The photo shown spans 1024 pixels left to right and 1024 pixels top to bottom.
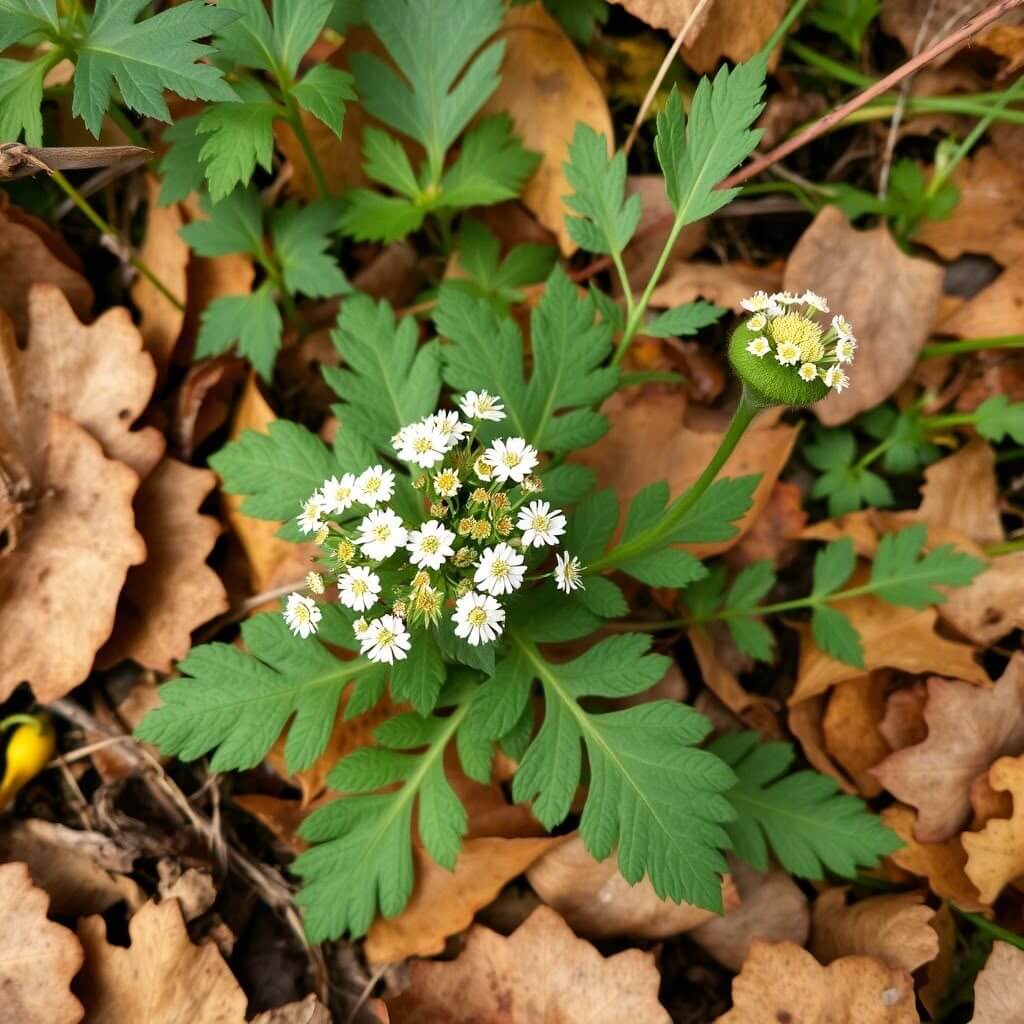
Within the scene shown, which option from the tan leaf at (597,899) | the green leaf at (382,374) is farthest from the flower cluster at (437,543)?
the tan leaf at (597,899)

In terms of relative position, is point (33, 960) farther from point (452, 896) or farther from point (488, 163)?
point (488, 163)

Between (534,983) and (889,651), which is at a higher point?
(889,651)

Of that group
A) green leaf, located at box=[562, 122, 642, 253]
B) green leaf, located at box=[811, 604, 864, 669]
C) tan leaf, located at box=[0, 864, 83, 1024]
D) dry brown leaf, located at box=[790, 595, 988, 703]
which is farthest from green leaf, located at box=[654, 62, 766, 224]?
tan leaf, located at box=[0, 864, 83, 1024]

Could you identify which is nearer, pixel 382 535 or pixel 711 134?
pixel 382 535

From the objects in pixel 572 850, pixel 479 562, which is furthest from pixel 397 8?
pixel 572 850

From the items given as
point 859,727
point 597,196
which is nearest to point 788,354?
point 597,196

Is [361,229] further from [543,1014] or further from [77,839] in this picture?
[543,1014]
